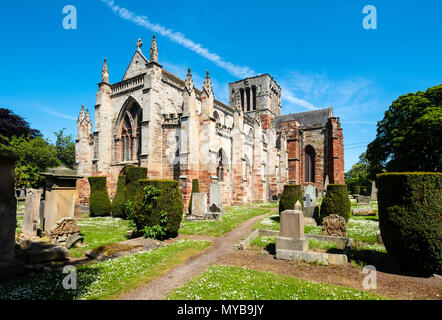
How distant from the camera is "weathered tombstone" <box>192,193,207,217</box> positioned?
47.2 feet

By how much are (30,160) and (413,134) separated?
139 feet

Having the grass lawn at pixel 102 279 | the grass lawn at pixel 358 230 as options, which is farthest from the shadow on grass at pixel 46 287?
the grass lawn at pixel 358 230

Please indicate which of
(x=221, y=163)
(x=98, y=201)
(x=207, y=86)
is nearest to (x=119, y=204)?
(x=98, y=201)

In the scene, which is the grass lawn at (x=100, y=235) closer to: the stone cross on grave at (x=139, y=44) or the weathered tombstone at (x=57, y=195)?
the weathered tombstone at (x=57, y=195)

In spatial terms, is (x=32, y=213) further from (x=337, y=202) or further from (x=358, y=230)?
(x=358, y=230)

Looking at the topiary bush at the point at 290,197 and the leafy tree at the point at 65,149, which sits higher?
the leafy tree at the point at 65,149

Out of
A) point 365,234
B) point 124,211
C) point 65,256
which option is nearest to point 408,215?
point 365,234

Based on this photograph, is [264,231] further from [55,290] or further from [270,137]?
[270,137]

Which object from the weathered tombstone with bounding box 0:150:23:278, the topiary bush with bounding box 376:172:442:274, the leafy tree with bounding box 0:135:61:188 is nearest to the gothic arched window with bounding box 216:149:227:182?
the topiary bush with bounding box 376:172:442:274

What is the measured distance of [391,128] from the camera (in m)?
26.5

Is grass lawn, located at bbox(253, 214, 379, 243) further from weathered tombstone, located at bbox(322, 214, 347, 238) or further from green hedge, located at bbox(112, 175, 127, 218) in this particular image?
green hedge, located at bbox(112, 175, 127, 218)

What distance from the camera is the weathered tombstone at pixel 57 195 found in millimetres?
8766

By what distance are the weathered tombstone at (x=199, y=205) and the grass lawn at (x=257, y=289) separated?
8.70 meters
